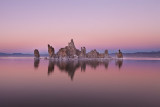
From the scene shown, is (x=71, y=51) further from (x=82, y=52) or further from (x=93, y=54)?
(x=93, y=54)

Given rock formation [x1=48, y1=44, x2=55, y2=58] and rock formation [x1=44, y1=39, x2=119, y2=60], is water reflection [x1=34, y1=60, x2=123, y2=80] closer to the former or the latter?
rock formation [x1=44, y1=39, x2=119, y2=60]

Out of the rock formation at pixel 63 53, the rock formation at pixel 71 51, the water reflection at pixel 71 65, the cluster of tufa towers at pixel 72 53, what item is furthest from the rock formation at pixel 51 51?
the water reflection at pixel 71 65

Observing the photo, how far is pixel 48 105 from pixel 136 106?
5812 millimetres

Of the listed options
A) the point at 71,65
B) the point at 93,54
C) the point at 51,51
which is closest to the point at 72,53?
the point at 51,51

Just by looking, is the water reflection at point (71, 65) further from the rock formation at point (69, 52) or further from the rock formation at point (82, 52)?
the rock formation at point (82, 52)

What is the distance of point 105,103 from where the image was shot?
11.8 metres

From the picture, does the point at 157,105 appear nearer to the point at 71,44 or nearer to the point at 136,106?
the point at 136,106

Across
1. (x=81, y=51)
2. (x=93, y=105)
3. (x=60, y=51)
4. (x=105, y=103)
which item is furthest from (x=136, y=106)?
(x=81, y=51)

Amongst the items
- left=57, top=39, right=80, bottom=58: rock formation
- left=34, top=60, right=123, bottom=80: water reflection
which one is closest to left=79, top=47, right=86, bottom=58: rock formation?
left=57, top=39, right=80, bottom=58: rock formation

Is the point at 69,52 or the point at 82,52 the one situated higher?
the point at 82,52

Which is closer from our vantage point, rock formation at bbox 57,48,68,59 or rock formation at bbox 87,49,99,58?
rock formation at bbox 57,48,68,59

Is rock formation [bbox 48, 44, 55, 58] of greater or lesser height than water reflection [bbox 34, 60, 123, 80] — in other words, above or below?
above

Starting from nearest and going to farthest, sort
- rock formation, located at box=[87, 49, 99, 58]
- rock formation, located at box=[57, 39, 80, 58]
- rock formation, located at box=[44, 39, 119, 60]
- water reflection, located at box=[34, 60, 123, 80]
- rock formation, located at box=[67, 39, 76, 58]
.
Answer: water reflection, located at box=[34, 60, 123, 80]
rock formation, located at box=[57, 39, 80, 58]
rock formation, located at box=[44, 39, 119, 60]
rock formation, located at box=[67, 39, 76, 58]
rock formation, located at box=[87, 49, 99, 58]

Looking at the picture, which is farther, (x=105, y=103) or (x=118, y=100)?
(x=118, y=100)
